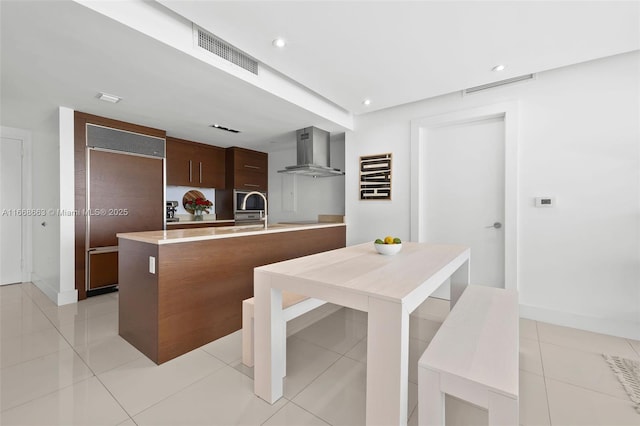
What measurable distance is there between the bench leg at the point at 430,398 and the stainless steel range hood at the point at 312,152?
10.4 feet

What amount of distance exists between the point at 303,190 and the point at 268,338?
13.2 ft

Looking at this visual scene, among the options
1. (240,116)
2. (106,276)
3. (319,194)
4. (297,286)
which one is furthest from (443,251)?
(106,276)

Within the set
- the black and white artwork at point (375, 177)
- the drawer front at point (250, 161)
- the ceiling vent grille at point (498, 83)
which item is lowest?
the black and white artwork at point (375, 177)

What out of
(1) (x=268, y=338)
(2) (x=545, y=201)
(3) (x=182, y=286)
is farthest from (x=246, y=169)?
(2) (x=545, y=201)

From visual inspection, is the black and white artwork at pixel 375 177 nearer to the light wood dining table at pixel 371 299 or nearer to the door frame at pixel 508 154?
the door frame at pixel 508 154

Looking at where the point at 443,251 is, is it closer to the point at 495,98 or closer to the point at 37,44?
the point at 495,98

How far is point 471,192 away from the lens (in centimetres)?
321

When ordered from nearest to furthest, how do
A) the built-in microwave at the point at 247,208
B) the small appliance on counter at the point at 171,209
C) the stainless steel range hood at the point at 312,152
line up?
the stainless steel range hood at the point at 312,152 → the small appliance on counter at the point at 171,209 → the built-in microwave at the point at 247,208

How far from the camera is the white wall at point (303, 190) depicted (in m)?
4.91

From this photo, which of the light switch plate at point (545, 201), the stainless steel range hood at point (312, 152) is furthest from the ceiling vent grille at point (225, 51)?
the light switch plate at point (545, 201)

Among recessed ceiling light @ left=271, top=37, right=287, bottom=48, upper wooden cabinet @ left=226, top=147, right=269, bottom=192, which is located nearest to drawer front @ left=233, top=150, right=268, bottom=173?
upper wooden cabinet @ left=226, top=147, right=269, bottom=192

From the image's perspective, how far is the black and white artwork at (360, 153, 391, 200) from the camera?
373 centimetres

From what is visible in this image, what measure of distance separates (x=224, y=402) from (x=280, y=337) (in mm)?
478

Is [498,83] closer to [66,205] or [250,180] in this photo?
[250,180]
